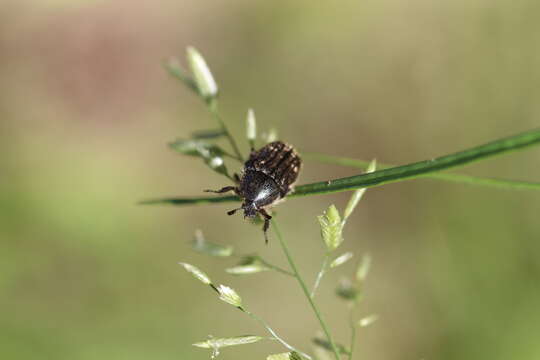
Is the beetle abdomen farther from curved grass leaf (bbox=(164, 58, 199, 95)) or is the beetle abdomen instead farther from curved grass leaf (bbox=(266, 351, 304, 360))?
curved grass leaf (bbox=(266, 351, 304, 360))

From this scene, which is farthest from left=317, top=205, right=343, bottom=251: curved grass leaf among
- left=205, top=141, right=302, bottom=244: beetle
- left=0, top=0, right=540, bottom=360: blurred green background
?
left=0, top=0, right=540, bottom=360: blurred green background

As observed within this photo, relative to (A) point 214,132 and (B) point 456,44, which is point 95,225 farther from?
(B) point 456,44

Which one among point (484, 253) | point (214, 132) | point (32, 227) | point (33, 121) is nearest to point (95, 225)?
point (32, 227)

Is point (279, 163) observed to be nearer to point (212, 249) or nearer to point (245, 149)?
point (212, 249)

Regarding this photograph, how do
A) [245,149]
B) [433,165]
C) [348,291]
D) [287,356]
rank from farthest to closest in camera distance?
1. [245,149]
2. [348,291]
3. [287,356]
4. [433,165]

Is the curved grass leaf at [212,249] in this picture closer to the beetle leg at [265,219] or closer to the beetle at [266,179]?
the beetle leg at [265,219]

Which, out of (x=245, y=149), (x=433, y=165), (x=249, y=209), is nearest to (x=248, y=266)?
(x=249, y=209)

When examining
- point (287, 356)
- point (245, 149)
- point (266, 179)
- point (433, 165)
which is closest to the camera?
point (433, 165)
